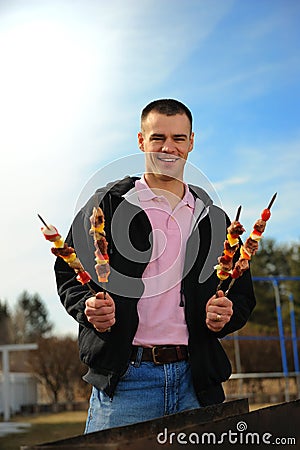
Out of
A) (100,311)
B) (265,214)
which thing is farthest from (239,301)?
(100,311)

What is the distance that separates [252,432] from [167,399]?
502mm

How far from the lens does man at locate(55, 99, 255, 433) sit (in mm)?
1992

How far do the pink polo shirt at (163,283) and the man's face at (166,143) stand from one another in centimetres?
9

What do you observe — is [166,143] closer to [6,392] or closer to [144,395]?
[144,395]

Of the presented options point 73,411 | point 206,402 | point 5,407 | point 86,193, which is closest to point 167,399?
point 206,402

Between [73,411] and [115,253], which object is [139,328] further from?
[73,411]

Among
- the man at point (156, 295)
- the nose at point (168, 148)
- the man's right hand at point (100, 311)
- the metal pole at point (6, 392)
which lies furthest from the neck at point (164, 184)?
the metal pole at point (6, 392)

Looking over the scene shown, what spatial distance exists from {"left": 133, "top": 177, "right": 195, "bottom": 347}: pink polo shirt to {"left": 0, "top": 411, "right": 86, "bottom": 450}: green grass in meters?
4.69

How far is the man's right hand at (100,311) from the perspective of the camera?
185 centimetres

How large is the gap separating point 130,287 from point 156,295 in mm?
78

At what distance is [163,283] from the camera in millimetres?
2020

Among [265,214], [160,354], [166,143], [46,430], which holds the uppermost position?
[166,143]

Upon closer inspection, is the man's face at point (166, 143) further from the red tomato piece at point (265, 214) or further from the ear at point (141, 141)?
the red tomato piece at point (265, 214)

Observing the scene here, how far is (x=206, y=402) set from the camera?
2.03m
